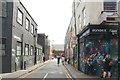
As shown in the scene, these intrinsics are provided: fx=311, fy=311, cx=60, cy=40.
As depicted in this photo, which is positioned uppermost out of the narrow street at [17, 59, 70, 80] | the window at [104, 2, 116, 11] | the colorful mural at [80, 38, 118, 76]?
the window at [104, 2, 116, 11]

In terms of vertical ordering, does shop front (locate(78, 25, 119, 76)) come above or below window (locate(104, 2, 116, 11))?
below

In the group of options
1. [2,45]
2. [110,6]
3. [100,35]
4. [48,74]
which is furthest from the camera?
[2,45]

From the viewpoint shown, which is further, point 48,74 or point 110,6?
point 48,74

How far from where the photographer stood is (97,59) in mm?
24438

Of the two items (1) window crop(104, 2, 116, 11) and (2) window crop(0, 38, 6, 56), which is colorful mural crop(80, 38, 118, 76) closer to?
(1) window crop(104, 2, 116, 11)

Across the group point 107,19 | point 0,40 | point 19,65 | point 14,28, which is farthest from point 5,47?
point 107,19

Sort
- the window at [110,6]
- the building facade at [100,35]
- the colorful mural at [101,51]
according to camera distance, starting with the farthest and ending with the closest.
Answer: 1. the window at [110,6]
2. the colorful mural at [101,51]
3. the building facade at [100,35]

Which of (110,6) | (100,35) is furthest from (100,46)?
(110,6)

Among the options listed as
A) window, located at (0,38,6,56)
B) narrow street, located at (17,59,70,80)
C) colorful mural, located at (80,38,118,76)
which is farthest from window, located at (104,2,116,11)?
window, located at (0,38,6,56)

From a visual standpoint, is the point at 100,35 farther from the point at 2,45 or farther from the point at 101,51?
the point at 2,45

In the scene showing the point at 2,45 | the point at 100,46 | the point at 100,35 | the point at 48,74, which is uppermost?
the point at 100,35

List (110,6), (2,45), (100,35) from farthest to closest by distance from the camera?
1. (2,45)
2. (110,6)
3. (100,35)

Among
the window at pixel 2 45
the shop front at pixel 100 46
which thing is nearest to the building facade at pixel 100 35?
the shop front at pixel 100 46

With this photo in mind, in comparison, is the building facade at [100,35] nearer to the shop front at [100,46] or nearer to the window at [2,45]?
the shop front at [100,46]
